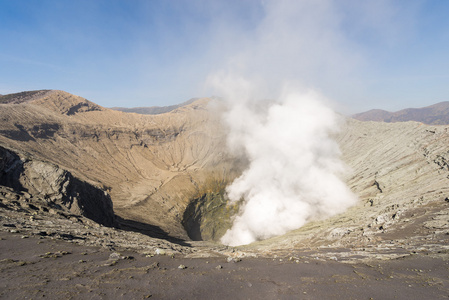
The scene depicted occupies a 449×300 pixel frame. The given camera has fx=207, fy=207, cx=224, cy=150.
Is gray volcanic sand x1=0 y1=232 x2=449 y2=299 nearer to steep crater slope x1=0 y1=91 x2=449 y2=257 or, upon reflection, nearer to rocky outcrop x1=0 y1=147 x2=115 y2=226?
steep crater slope x1=0 y1=91 x2=449 y2=257

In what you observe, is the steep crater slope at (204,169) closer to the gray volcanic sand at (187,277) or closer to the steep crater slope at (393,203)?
the steep crater slope at (393,203)

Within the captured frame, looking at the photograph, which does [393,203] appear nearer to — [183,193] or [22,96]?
[183,193]

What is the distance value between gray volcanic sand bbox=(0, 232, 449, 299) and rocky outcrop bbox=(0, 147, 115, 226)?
17.2 meters

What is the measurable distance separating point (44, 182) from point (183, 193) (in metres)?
45.8

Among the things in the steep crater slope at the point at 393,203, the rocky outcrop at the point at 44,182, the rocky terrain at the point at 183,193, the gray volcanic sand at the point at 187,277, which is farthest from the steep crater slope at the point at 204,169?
the rocky outcrop at the point at 44,182

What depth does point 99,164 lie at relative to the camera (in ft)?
241

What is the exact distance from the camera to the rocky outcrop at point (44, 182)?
27403 millimetres

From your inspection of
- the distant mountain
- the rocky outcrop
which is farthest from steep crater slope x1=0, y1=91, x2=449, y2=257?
the distant mountain

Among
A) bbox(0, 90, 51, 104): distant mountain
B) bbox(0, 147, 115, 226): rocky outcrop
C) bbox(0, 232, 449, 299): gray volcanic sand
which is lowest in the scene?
bbox(0, 232, 449, 299): gray volcanic sand

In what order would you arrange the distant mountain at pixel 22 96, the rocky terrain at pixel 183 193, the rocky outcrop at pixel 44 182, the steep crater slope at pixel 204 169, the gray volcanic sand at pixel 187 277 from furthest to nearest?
1. the distant mountain at pixel 22 96
2. the steep crater slope at pixel 204 169
3. the rocky outcrop at pixel 44 182
4. the rocky terrain at pixel 183 193
5. the gray volcanic sand at pixel 187 277

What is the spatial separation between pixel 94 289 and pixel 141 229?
1459 inches

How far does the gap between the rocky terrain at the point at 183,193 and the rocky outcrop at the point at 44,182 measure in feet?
0.48

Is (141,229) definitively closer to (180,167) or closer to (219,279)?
(219,279)

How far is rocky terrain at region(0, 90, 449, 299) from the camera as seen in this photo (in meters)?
16.9
